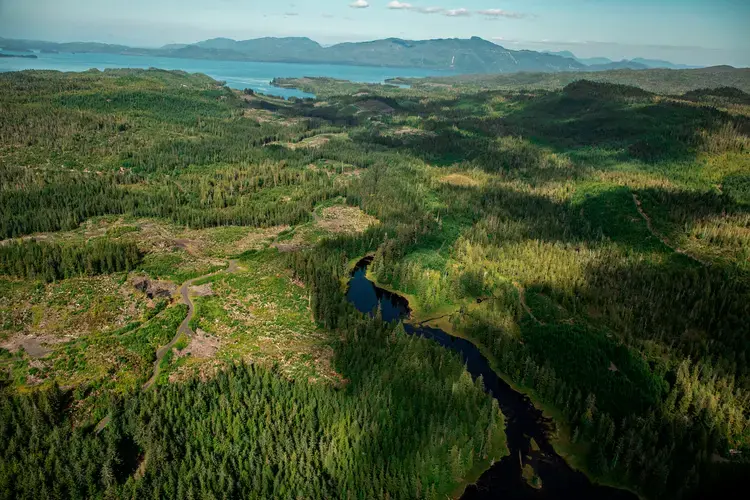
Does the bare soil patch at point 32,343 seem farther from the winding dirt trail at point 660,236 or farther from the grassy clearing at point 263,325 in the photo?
the winding dirt trail at point 660,236

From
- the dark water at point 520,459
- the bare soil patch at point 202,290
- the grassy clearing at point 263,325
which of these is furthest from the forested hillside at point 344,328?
the dark water at point 520,459

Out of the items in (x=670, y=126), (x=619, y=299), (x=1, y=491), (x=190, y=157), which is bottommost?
(x=1, y=491)

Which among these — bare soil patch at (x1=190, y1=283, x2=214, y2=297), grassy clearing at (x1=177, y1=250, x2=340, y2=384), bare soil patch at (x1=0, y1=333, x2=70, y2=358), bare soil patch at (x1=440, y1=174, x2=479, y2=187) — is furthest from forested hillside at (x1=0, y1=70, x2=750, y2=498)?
bare soil patch at (x1=440, y1=174, x2=479, y2=187)

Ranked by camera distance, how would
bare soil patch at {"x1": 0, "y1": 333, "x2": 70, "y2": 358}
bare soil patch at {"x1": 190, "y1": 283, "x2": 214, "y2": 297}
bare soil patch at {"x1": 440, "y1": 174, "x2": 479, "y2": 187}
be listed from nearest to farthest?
bare soil patch at {"x1": 0, "y1": 333, "x2": 70, "y2": 358} < bare soil patch at {"x1": 190, "y1": 283, "x2": 214, "y2": 297} < bare soil patch at {"x1": 440, "y1": 174, "x2": 479, "y2": 187}

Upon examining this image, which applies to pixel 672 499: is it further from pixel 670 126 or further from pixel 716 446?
pixel 670 126

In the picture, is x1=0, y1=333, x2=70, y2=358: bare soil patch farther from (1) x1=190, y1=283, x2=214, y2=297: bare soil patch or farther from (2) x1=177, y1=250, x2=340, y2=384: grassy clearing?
(1) x1=190, y1=283, x2=214, y2=297: bare soil patch

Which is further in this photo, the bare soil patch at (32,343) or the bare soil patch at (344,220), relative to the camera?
the bare soil patch at (344,220)

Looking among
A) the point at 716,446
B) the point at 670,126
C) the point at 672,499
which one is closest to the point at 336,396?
the point at 672,499
